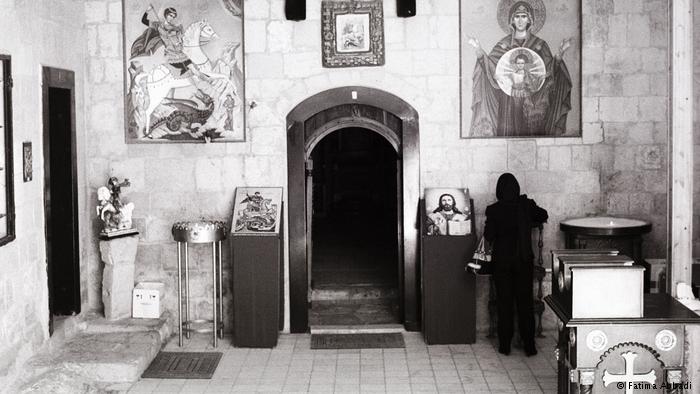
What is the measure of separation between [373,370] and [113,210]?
320cm

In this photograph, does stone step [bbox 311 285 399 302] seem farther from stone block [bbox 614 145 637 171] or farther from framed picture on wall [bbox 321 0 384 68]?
stone block [bbox 614 145 637 171]

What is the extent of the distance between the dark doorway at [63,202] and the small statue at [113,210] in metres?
0.27

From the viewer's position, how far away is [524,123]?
9492 millimetres

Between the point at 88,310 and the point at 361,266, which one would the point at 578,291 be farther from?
the point at 361,266

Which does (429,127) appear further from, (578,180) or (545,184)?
(578,180)

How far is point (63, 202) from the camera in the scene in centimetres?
898

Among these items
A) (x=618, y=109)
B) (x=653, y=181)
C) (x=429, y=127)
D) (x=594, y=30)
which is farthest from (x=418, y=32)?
(x=653, y=181)

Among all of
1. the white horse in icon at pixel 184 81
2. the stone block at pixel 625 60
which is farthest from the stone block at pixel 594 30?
the white horse in icon at pixel 184 81

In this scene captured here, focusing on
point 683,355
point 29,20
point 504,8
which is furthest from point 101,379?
point 504,8

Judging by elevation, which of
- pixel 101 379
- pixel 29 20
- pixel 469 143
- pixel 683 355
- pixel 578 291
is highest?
pixel 29 20

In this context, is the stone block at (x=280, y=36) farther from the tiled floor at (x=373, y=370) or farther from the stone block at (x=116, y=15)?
the tiled floor at (x=373, y=370)

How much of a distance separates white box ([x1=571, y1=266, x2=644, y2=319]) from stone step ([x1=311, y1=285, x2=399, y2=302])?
5.06m

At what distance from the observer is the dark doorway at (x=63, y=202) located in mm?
8961

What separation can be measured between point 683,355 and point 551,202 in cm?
387
